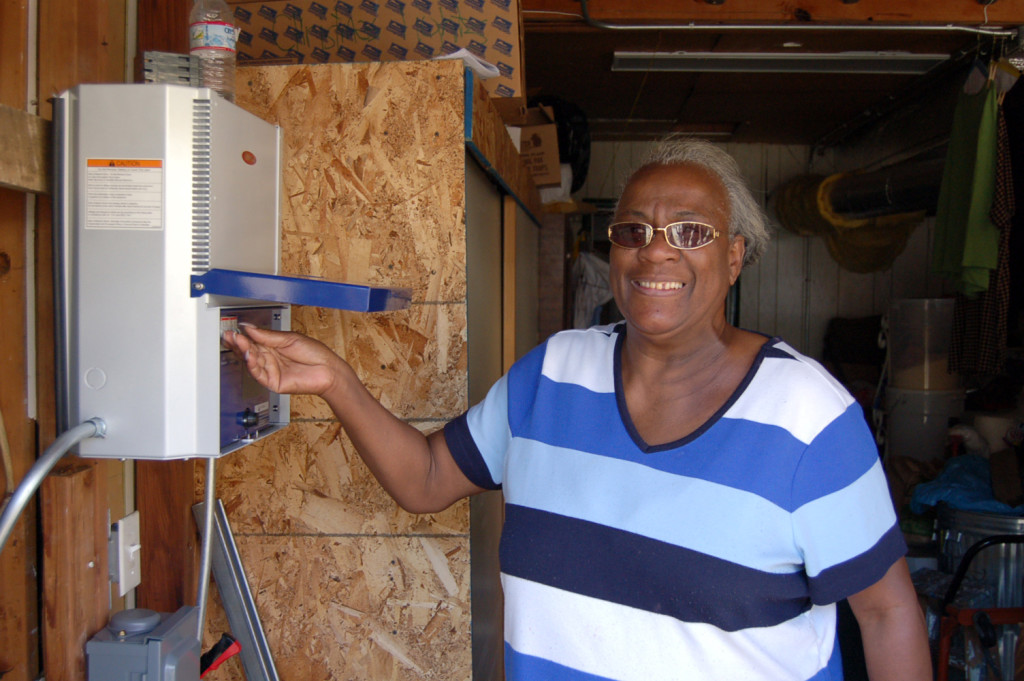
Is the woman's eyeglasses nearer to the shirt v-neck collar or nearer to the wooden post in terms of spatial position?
the shirt v-neck collar

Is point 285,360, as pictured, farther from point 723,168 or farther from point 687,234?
point 723,168

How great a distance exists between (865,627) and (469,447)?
0.74 meters

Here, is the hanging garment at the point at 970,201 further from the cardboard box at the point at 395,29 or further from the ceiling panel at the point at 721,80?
the cardboard box at the point at 395,29

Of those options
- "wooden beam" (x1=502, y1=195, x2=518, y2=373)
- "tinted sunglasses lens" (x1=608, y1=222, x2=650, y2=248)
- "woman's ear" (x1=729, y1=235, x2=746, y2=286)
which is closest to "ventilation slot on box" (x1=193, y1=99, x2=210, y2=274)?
"tinted sunglasses lens" (x1=608, y1=222, x2=650, y2=248)

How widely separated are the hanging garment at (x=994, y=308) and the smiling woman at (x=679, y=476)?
2233 mm

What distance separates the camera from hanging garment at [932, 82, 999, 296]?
3004mm

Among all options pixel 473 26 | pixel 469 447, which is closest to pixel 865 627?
pixel 469 447

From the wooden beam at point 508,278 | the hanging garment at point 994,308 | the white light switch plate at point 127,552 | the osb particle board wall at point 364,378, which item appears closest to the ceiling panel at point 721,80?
the hanging garment at point 994,308

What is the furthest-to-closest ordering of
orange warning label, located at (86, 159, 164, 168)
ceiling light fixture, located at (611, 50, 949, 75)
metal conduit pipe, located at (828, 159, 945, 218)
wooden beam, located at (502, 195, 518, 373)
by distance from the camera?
metal conduit pipe, located at (828, 159, 945, 218) < ceiling light fixture, located at (611, 50, 949, 75) < wooden beam, located at (502, 195, 518, 373) < orange warning label, located at (86, 159, 164, 168)

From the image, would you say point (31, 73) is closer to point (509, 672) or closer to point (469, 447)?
point (469, 447)

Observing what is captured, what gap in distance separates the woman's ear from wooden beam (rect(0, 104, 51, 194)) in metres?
1.12

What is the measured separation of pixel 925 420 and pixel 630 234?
4.12 m

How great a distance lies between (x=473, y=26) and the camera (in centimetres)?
204

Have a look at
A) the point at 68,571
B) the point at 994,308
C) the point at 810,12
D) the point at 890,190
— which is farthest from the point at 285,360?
the point at 890,190
